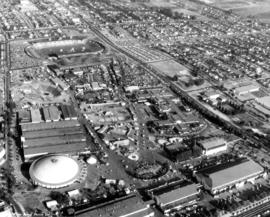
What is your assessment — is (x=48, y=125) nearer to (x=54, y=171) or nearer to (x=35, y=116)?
(x=35, y=116)

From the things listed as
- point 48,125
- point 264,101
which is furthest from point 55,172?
point 264,101

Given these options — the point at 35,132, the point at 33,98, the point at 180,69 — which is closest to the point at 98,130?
the point at 35,132

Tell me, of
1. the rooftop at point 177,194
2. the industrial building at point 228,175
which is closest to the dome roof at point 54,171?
the rooftop at point 177,194

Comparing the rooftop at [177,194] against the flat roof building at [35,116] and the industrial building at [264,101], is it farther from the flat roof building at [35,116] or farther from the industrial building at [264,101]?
the industrial building at [264,101]

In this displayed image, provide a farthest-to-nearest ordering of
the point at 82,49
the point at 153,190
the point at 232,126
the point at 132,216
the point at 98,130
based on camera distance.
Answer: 1. the point at 82,49
2. the point at 232,126
3. the point at 98,130
4. the point at 153,190
5. the point at 132,216

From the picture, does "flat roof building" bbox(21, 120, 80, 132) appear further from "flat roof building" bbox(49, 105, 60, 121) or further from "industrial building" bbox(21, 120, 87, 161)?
"flat roof building" bbox(49, 105, 60, 121)

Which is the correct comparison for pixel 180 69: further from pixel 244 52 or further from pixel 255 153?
pixel 255 153

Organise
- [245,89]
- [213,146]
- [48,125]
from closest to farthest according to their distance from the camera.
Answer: [213,146], [48,125], [245,89]

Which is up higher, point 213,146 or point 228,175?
point 228,175
